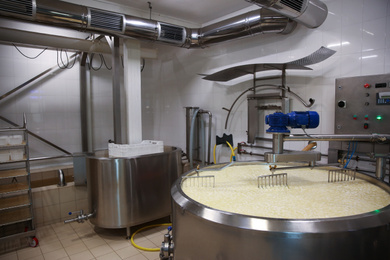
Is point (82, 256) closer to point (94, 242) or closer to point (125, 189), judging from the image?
point (94, 242)

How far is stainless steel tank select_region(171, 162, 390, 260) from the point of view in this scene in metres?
0.98

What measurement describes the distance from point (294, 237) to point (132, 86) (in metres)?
2.65

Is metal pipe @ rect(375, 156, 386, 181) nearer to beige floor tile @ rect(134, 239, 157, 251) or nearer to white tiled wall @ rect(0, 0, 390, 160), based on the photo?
white tiled wall @ rect(0, 0, 390, 160)

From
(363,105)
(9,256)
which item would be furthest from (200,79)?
(9,256)

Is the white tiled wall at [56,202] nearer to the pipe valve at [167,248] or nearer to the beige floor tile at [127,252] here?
the beige floor tile at [127,252]

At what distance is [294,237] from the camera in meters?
0.98

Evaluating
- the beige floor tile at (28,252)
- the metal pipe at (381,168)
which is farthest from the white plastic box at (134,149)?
the metal pipe at (381,168)

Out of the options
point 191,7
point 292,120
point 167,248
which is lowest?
point 167,248

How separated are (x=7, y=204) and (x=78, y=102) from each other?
2.09m

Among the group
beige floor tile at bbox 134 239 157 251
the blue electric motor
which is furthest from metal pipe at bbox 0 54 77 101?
the blue electric motor

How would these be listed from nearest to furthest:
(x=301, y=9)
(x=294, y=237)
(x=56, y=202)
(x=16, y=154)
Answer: (x=294, y=237)
(x=301, y=9)
(x=16, y=154)
(x=56, y=202)

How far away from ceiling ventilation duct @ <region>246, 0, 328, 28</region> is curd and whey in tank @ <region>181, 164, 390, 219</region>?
4.53ft

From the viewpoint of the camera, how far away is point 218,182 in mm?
1668

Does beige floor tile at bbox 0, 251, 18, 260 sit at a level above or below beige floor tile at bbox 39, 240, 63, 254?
below
